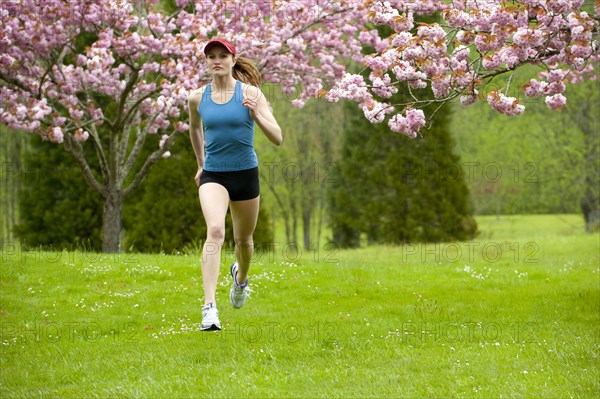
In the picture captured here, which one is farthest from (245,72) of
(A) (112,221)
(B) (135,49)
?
(A) (112,221)

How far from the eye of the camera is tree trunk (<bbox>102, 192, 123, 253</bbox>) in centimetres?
1374

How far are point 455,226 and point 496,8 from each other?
51.4 ft

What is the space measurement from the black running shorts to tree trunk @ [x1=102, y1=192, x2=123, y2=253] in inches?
319

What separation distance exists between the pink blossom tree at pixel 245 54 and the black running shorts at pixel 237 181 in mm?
1729

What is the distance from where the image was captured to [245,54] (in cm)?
1308

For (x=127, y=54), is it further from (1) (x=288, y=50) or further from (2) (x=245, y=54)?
(1) (x=288, y=50)

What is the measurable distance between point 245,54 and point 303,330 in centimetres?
748

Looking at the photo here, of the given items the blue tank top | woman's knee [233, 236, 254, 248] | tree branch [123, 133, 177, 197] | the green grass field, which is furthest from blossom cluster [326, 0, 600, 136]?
tree branch [123, 133, 177, 197]

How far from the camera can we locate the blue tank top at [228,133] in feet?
19.5

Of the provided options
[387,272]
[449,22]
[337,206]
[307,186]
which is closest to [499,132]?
[307,186]

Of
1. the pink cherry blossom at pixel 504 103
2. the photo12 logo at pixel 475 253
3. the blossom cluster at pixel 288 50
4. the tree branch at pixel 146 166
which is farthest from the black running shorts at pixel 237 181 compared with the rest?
the photo12 logo at pixel 475 253

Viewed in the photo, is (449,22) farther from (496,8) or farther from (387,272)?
(387,272)

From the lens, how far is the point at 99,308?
8609 mm

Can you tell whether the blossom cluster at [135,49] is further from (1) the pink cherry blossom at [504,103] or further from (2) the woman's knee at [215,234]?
(2) the woman's knee at [215,234]
